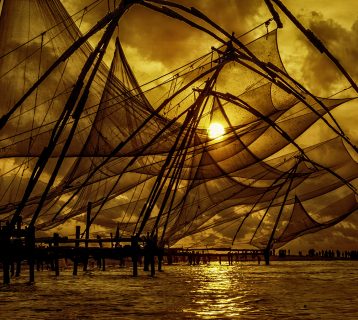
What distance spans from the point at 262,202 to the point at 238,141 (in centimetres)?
1515

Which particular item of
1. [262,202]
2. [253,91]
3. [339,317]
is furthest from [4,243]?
[262,202]

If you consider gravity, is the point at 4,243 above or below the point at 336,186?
below

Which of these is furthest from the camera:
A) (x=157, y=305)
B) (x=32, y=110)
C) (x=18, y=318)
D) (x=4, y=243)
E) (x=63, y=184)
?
(x=63, y=184)

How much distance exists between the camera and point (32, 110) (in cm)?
1844

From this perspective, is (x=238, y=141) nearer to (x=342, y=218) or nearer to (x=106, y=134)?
(x=106, y=134)

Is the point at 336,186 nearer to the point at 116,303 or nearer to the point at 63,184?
the point at 63,184

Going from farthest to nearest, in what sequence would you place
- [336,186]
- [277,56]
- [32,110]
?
[336,186]
[277,56]
[32,110]

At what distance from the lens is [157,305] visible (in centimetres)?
995

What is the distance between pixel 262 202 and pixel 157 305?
89.8 ft

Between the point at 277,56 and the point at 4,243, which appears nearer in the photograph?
the point at 4,243

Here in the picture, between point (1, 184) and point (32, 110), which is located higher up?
point (32, 110)

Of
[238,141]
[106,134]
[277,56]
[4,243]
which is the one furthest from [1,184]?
[277,56]

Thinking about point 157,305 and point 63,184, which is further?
point 63,184

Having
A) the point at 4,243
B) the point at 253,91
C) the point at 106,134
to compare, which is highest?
the point at 253,91
